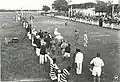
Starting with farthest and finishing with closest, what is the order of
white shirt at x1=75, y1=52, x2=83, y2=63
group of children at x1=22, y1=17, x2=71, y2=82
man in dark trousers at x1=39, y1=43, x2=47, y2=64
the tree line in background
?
the tree line in background
man in dark trousers at x1=39, y1=43, x2=47, y2=64
white shirt at x1=75, y1=52, x2=83, y2=63
group of children at x1=22, y1=17, x2=71, y2=82

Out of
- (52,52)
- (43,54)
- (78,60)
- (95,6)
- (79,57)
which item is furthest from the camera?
(95,6)

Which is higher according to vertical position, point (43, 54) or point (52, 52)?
point (43, 54)

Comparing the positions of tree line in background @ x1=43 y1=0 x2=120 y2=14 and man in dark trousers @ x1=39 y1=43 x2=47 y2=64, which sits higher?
tree line in background @ x1=43 y1=0 x2=120 y2=14

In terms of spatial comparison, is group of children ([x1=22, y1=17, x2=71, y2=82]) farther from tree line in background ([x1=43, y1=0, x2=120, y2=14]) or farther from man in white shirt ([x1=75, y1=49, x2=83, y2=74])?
tree line in background ([x1=43, y1=0, x2=120, y2=14])

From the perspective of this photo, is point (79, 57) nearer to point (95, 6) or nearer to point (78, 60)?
point (78, 60)

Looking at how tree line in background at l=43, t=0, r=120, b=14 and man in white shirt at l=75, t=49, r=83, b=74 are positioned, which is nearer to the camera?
man in white shirt at l=75, t=49, r=83, b=74

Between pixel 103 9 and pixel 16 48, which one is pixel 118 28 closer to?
pixel 16 48

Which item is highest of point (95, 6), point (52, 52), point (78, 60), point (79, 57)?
point (95, 6)

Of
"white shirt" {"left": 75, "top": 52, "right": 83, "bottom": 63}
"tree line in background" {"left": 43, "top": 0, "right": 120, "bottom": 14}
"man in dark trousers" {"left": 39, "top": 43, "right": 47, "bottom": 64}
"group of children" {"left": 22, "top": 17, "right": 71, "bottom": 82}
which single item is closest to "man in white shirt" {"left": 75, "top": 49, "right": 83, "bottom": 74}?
"white shirt" {"left": 75, "top": 52, "right": 83, "bottom": 63}

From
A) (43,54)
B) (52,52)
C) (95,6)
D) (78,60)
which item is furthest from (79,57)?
(95,6)

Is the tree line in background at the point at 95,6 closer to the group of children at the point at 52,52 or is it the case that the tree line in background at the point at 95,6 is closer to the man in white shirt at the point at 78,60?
the group of children at the point at 52,52

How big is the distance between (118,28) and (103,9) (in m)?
19.2

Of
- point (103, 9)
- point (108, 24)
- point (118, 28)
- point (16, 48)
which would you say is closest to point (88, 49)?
point (16, 48)

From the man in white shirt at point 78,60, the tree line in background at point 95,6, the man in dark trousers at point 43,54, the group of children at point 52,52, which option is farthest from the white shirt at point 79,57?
the tree line in background at point 95,6
